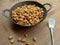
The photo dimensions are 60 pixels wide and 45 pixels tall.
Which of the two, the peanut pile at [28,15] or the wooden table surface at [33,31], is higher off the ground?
the peanut pile at [28,15]

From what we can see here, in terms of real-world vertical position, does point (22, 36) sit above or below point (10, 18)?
below

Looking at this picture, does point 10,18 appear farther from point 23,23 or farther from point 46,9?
point 46,9

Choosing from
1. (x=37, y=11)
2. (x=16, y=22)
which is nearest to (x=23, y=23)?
(x=16, y=22)

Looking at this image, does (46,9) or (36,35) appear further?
(46,9)

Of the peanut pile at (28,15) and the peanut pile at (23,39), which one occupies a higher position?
the peanut pile at (28,15)

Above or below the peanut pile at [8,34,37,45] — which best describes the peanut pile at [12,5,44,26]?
above

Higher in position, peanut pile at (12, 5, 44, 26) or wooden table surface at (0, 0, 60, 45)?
peanut pile at (12, 5, 44, 26)

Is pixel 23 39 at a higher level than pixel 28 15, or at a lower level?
lower
